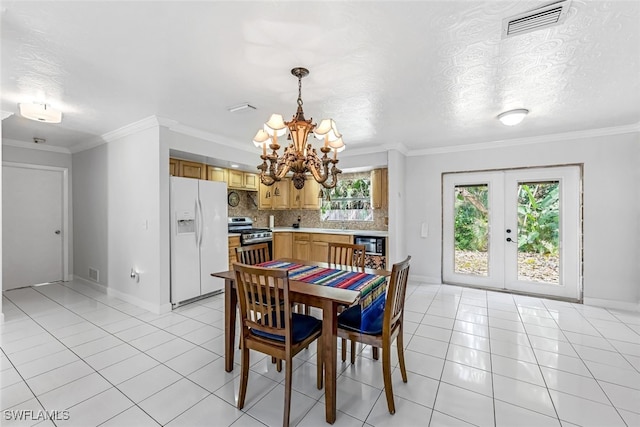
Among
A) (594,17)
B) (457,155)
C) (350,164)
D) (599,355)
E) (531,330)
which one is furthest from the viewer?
(350,164)

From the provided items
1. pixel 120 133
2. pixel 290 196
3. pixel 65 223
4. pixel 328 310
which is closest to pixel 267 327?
pixel 328 310

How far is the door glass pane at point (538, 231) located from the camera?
416 cm

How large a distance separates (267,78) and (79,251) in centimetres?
478

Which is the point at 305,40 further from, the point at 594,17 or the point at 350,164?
the point at 350,164

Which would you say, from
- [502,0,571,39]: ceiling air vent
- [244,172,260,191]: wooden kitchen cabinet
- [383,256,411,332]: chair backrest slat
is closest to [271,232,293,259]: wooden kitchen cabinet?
[244,172,260,191]: wooden kitchen cabinet

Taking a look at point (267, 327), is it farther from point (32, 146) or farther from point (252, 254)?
point (32, 146)

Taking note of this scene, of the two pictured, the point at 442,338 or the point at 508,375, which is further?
the point at 442,338

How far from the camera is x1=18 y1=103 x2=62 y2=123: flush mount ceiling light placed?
2.73 metres

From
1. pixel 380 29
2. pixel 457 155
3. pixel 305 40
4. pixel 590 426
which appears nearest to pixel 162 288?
pixel 305 40

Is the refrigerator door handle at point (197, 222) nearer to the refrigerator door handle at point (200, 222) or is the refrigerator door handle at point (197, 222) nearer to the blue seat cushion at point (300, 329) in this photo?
the refrigerator door handle at point (200, 222)

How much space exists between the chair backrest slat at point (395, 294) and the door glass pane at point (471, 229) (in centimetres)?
321

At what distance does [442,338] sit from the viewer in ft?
9.44

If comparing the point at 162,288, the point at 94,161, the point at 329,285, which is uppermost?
the point at 94,161

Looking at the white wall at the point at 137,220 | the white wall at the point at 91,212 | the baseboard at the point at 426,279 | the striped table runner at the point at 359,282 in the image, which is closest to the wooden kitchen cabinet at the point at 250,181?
the white wall at the point at 137,220
